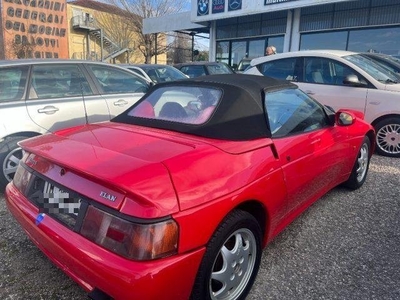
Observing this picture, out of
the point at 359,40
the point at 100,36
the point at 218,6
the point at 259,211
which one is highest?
the point at 100,36

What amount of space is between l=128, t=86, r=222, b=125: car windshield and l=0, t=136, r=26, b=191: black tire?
1.76m

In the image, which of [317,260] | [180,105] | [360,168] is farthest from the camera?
[360,168]

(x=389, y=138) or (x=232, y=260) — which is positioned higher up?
(x=389, y=138)

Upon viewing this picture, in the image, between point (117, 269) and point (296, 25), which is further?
point (296, 25)

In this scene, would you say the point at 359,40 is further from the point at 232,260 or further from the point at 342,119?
the point at 232,260

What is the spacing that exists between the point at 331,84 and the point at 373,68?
740mm

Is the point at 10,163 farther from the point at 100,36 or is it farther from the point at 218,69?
the point at 100,36

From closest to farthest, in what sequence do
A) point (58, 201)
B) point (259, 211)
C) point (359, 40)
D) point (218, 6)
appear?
point (58, 201) → point (259, 211) → point (359, 40) → point (218, 6)

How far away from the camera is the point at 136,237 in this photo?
1.56 m

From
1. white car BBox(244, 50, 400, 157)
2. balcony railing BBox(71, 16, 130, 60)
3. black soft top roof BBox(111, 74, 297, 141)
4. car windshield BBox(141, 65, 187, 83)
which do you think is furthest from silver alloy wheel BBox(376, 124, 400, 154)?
balcony railing BBox(71, 16, 130, 60)

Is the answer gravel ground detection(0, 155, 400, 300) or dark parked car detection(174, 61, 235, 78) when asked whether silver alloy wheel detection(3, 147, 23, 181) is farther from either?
dark parked car detection(174, 61, 235, 78)

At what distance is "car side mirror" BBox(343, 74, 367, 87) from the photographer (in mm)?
5164

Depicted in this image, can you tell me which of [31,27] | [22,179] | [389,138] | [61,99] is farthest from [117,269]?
[31,27]

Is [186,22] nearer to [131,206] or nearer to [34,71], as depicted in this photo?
[34,71]
